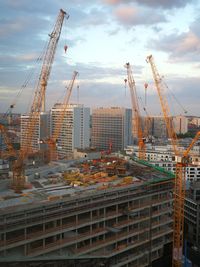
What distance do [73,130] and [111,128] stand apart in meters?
8.50

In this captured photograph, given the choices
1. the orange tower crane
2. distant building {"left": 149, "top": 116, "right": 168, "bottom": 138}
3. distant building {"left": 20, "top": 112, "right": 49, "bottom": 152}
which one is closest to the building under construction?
the orange tower crane

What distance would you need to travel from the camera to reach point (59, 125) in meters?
40.3

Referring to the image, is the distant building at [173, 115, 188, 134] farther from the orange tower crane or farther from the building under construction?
the building under construction

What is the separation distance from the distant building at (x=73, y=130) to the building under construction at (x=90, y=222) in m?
26.2

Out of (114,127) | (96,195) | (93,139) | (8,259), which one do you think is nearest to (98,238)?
(96,195)

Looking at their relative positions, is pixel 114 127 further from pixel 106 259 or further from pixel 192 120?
pixel 192 120

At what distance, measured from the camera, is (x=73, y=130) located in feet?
133

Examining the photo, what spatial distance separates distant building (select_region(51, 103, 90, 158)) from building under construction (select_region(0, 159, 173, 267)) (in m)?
26.2

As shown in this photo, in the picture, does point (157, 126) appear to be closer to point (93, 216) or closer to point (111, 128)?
point (111, 128)

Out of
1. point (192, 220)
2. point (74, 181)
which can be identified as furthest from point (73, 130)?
point (74, 181)

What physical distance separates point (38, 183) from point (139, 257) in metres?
5.53

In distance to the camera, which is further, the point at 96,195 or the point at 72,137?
the point at 72,137

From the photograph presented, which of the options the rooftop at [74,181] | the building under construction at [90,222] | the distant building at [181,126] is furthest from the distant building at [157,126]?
the building under construction at [90,222]

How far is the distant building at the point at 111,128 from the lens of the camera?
45.8m
